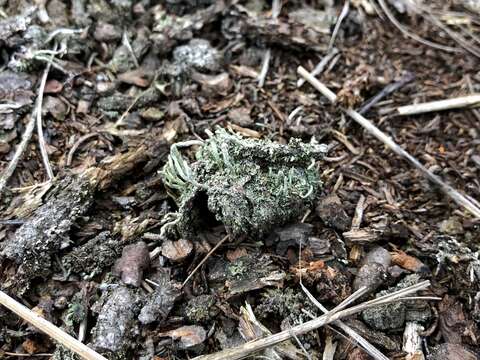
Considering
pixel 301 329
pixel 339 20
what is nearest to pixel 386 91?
pixel 339 20

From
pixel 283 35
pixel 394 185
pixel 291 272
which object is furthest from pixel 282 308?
pixel 283 35

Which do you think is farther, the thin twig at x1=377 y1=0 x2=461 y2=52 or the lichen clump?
the thin twig at x1=377 y1=0 x2=461 y2=52

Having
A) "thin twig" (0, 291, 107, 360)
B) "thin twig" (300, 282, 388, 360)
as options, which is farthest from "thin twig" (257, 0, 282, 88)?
"thin twig" (0, 291, 107, 360)

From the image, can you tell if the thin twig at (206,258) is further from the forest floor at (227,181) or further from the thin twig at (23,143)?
the thin twig at (23,143)

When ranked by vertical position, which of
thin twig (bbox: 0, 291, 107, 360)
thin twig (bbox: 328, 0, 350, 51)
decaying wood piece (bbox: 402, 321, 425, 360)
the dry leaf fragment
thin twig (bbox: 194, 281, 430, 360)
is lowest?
decaying wood piece (bbox: 402, 321, 425, 360)

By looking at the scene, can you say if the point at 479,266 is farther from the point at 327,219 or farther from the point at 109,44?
the point at 109,44

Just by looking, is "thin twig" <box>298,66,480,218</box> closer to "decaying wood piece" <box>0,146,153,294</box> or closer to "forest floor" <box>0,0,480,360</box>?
"forest floor" <box>0,0,480,360</box>
